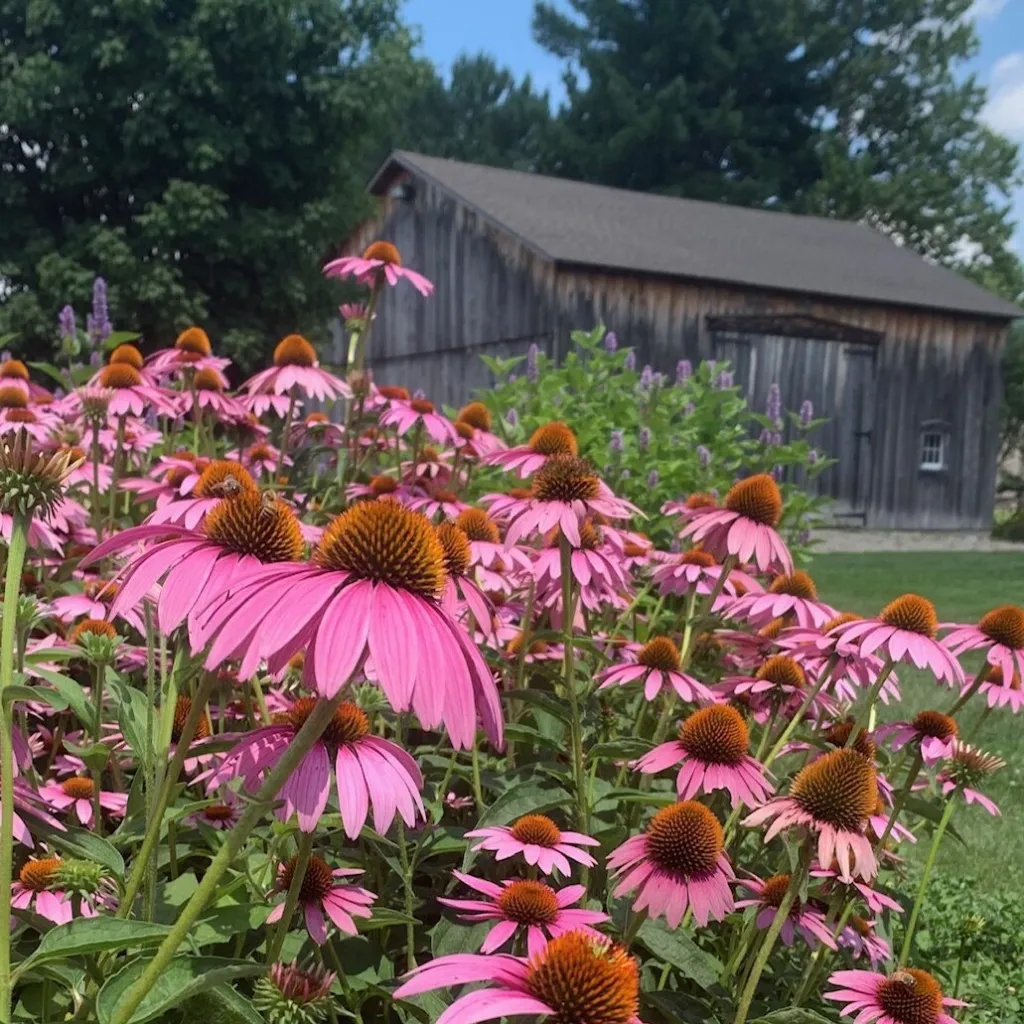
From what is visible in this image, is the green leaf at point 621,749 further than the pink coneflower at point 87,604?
No

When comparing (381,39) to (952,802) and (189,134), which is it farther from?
(952,802)

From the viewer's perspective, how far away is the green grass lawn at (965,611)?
3.07 meters

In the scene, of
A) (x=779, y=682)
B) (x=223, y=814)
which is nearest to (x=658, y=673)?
(x=779, y=682)

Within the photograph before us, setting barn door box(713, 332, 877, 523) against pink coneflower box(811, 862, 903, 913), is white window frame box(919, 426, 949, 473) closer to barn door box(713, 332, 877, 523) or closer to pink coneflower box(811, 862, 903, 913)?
barn door box(713, 332, 877, 523)

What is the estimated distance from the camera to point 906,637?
1.52 meters

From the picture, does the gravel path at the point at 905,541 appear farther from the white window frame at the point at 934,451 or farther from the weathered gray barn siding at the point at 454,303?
the weathered gray barn siding at the point at 454,303

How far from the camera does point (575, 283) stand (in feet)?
42.7

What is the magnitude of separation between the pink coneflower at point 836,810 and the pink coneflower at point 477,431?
1.42 meters

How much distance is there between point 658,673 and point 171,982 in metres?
1.03

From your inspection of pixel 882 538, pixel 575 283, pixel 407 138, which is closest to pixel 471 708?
pixel 575 283

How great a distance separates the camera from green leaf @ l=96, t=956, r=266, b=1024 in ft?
2.58

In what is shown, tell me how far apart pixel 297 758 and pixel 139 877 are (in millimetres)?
284

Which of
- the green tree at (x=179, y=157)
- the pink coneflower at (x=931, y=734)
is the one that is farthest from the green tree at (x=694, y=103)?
the pink coneflower at (x=931, y=734)

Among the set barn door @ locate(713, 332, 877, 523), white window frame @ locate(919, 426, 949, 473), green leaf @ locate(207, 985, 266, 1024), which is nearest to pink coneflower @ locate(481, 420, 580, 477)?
green leaf @ locate(207, 985, 266, 1024)
